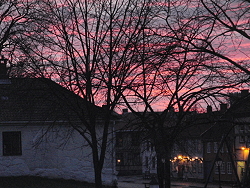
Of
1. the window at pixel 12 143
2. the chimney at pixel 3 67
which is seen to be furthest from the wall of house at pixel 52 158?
the chimney at pixel 3 67

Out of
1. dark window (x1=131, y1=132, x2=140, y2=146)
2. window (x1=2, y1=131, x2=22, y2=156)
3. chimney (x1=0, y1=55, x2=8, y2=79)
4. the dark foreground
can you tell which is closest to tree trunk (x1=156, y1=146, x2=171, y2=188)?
dark window (x1=131, y1=132, x2=140, y2=146)

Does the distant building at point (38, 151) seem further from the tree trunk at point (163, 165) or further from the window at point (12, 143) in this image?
the tree trunk at point (163, 165)

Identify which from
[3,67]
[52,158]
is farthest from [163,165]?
[52,158]

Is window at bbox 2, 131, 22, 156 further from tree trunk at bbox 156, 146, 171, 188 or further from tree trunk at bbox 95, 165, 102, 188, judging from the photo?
tree trunk at bbox 156, 146, 171, 188

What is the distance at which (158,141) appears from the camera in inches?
581

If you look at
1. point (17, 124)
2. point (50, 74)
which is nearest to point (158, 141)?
point (50, 74)

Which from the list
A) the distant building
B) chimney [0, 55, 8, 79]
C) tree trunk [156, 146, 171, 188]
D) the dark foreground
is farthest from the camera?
the distant building

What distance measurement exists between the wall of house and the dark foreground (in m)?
0.79

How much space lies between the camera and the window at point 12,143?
116ft

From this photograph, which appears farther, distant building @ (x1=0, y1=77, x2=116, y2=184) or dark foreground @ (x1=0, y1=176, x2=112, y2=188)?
distant building @ (x1=0, y1=77, x2=116, y2=184)

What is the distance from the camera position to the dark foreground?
31.4 metres

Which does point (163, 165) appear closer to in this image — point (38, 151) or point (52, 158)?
point (52, 158)

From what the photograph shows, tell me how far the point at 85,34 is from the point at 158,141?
778 centimetres

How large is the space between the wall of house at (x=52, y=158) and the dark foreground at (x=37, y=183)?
2.59 ft
